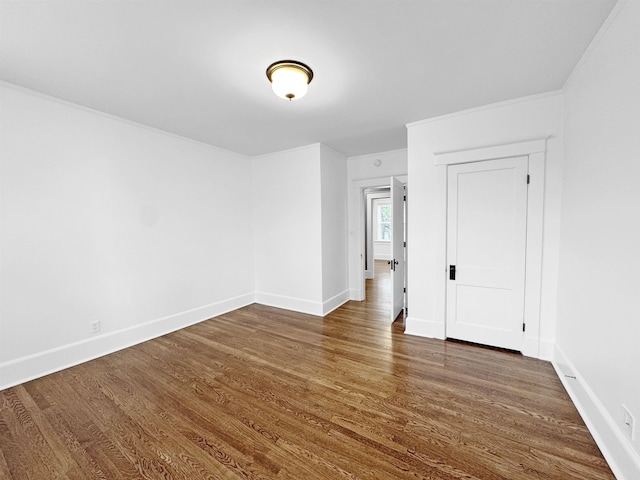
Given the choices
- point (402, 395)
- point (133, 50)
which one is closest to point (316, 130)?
point (133, 50)

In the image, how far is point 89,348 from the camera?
2836 mm

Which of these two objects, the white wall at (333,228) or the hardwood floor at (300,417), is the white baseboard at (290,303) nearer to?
the white wall at (333,228)

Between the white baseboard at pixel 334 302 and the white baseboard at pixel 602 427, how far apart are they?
2877 millimetres

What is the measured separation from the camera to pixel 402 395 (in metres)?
2.16

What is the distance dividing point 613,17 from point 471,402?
280 cm

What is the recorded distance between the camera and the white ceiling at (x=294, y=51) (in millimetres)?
1573

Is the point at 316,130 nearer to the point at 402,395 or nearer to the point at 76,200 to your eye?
the point at 76,200

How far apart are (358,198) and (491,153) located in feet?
7.99

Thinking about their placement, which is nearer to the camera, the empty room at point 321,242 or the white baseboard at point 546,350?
the empty room at point 321,242

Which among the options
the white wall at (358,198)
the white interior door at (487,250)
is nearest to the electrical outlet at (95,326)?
the white wall at (358,198)

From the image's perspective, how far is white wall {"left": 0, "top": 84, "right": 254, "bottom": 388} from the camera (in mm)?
2402

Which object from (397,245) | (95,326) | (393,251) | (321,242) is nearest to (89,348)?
(95,326)

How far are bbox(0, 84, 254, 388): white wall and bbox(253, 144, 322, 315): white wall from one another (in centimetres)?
80

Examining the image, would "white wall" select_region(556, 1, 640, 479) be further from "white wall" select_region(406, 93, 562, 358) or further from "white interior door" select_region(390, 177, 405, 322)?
"white interior door" select_region(390, 177, 405, 322)
